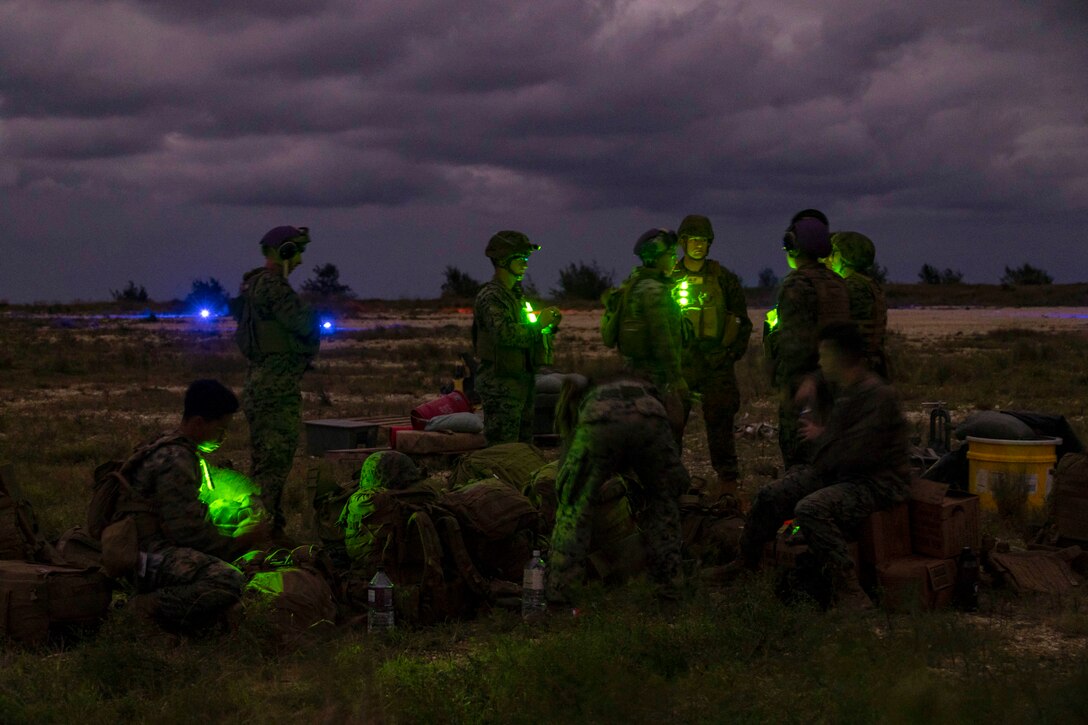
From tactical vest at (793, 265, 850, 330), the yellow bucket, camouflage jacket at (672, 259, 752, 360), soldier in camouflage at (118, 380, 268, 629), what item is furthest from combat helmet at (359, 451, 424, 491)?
the yellow bucket

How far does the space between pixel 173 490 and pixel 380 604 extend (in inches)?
52.1

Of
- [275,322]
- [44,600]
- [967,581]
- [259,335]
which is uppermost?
[275,322]

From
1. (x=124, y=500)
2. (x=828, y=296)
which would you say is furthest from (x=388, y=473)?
(x=828, y=296)

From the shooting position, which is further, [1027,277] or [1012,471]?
[1027,277]

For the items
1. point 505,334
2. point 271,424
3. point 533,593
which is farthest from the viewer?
point 505,334

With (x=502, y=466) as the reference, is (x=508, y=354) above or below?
above

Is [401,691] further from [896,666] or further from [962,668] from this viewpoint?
[962,668]

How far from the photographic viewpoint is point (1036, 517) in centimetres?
915

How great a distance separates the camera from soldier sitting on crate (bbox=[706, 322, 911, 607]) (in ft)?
21.7

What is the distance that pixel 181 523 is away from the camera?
6195 mm

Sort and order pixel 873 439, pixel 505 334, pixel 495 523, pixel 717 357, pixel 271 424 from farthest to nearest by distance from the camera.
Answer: pixel 717 357, pixel 505 334, pixel 271 424, pixel 495 523, pixel 873 439

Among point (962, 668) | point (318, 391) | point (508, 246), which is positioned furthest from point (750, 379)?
point (962, 668)

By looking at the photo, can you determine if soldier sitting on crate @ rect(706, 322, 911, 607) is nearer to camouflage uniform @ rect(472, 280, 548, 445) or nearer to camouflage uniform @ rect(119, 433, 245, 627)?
camouflage uniform @ rect(472, 280, 548, 445)

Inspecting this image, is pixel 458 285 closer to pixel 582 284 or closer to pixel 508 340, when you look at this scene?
pixel 582 284
